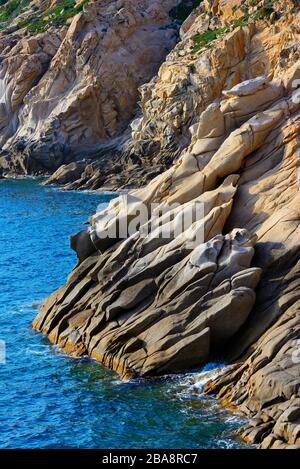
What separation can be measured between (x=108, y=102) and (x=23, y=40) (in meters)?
22.9

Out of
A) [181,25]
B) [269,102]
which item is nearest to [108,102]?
[181,25]

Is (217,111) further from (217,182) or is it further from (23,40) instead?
(23,40)


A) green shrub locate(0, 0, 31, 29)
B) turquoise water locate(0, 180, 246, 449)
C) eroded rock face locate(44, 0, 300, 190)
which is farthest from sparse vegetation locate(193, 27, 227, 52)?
green shrub locate(0, 0, 31, 29)

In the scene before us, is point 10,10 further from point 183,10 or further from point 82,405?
point 82,405

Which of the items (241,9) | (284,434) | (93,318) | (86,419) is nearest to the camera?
(284,434)

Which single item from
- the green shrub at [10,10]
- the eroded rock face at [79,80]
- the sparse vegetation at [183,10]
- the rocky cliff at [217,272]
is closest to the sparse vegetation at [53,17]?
the eroded rock face at [79,80]

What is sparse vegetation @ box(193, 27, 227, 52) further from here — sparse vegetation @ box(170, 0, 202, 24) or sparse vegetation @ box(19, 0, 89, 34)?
sparse vegetation @ box(19, 0, 89, 34)

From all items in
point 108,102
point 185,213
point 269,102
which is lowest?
point 108,102

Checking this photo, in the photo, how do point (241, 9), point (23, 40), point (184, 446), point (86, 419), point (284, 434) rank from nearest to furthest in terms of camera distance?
point (284, 434) < point (184, 446) < point (86, 419) < point (241, 9) < point (23, 40)

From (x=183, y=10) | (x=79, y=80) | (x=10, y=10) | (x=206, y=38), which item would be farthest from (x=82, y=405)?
(x=10, y=10)

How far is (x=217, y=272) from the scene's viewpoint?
43031 mm

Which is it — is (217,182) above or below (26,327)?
above

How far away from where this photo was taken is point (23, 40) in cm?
13250

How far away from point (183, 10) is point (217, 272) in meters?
90.6
